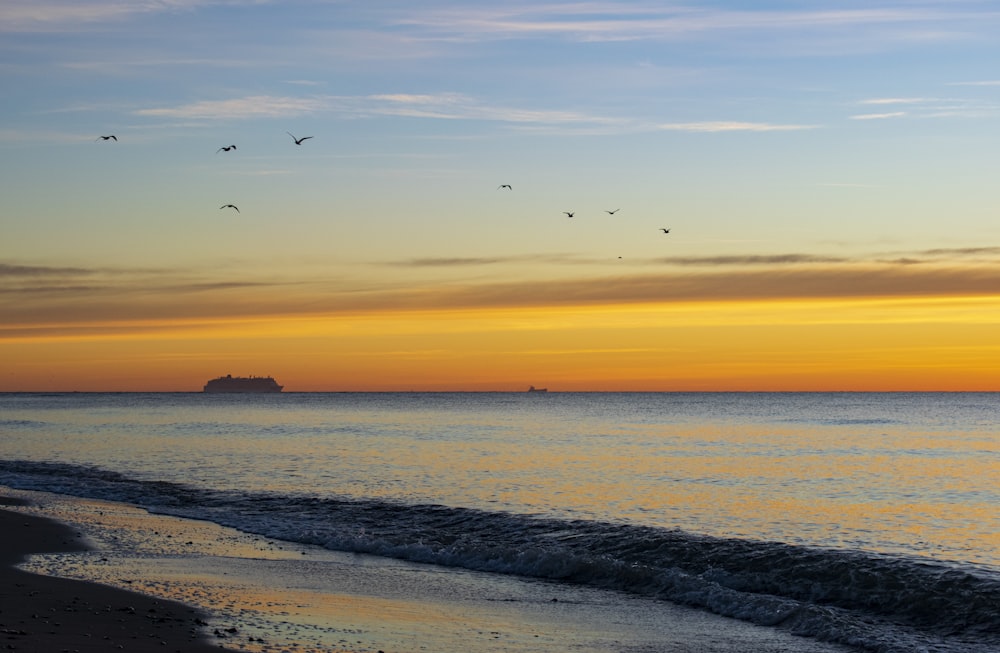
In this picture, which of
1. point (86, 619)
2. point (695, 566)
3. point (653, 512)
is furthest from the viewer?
point (653, 512)

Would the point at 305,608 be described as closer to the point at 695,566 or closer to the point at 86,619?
the point at 86,619

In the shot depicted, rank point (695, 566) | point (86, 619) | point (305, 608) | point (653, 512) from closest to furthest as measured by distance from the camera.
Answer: point (86, 619), point (305, 608), point (695, 566), point (653, 512)

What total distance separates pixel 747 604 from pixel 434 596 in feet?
20.1

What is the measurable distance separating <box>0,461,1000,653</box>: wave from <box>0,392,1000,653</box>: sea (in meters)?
0.06

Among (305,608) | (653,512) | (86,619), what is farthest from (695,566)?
(86,619)

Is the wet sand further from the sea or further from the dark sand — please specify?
the sea

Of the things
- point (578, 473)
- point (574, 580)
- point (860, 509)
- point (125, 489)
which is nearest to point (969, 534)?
point (860, 509)

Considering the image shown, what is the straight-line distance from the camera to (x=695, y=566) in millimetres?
21719

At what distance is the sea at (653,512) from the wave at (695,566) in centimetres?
6

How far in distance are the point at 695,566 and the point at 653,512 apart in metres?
8.27

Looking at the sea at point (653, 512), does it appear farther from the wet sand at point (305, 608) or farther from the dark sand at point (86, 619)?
the dark sand at point (86, 619)

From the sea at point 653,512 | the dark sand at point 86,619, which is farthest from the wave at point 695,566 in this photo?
the dark sand at point 86,619

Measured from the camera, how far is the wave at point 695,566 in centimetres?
1727

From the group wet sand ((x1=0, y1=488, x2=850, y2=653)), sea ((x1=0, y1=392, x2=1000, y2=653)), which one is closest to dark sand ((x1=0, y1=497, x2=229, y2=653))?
wet sand ((x1=0, y1=488, x2=850, y2=653))
